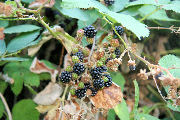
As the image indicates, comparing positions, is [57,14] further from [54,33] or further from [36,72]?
[36,72]

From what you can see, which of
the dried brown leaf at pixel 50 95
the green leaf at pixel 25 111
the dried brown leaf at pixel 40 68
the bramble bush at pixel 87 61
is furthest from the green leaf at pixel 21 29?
the green leaf at pixel 25 111

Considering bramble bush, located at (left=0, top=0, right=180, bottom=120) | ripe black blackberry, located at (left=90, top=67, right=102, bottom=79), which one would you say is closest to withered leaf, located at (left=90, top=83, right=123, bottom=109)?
bramble bush, located at (left=0, top=0, right=180, bottom=120)

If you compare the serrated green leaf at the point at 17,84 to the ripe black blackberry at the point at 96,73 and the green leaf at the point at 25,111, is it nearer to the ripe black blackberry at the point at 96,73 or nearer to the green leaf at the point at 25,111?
the green leaf at the point at 25,111

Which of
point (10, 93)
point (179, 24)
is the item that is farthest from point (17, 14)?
point (179, 24)

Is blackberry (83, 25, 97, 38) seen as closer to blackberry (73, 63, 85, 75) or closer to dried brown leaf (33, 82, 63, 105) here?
blackberry (73, 63, 85, 75)

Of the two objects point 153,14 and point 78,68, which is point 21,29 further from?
point 153,14

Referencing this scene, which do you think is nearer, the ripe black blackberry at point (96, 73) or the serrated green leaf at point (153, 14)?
the ripe black blackberry at point (96, 73)

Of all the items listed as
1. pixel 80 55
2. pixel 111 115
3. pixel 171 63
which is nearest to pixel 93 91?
pixel 80 55
